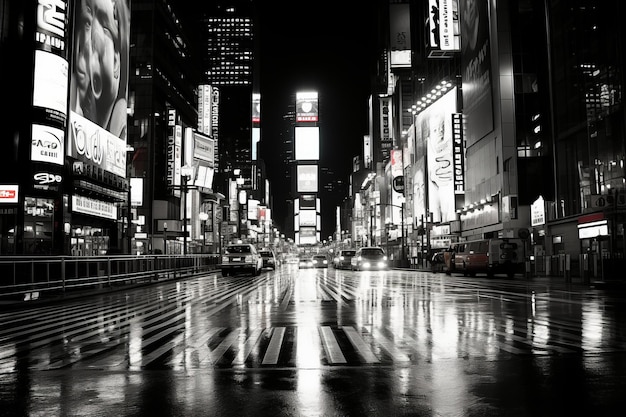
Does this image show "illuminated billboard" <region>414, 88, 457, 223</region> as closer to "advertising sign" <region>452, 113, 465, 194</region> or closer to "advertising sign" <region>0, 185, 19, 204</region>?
"advertising sign" <region>452, 113, 465, 194</region>

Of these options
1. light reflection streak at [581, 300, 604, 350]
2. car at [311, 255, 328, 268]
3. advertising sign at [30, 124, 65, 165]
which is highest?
advertising sign at [30, 124, 65, 165]

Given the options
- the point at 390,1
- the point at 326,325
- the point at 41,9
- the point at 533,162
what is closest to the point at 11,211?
the point at 41,9

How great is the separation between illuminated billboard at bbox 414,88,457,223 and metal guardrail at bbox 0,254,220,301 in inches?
1680

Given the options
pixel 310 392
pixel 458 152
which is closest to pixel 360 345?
pixel 310 392

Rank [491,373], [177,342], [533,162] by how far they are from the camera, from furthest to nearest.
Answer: [533,162], [177,342], [491,373]

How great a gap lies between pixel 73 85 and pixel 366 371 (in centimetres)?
3921

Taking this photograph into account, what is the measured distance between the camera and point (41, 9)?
3528 cm

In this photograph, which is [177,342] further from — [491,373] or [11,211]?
[11,211]

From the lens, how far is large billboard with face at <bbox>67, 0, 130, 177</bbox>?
40969 mm

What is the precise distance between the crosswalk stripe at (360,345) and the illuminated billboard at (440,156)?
55.8 metres

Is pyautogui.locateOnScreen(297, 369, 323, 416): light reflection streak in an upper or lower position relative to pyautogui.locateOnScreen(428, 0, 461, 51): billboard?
lower

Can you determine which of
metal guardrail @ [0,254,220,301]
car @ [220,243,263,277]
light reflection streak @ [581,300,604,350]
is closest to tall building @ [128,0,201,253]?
car @ [220,243,263,277]

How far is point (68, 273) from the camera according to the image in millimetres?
21828

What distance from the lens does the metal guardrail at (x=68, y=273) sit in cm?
1839
